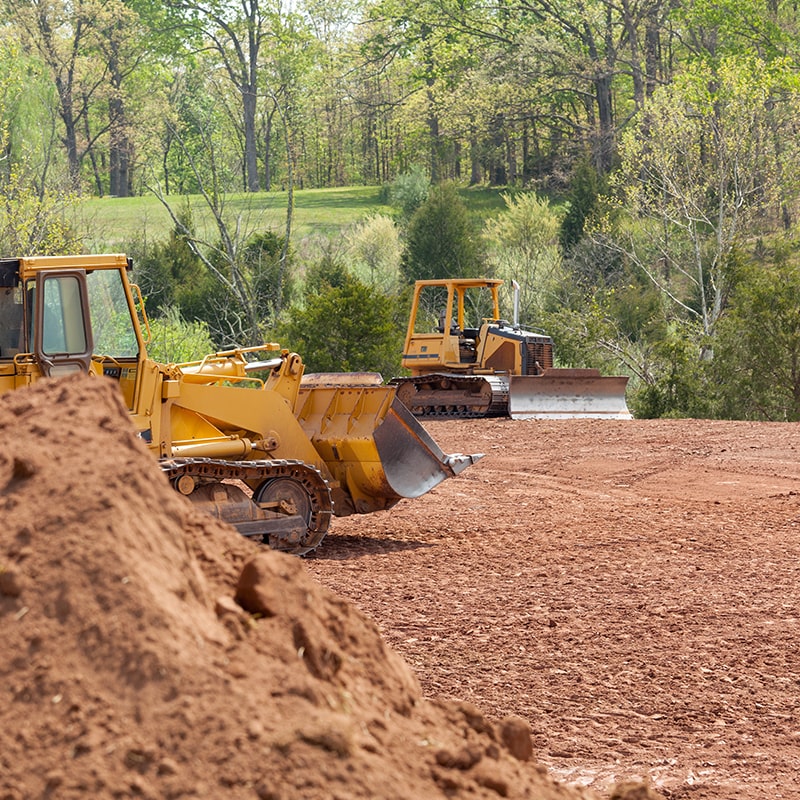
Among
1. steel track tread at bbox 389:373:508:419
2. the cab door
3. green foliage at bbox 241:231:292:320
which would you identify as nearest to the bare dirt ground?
the cab door

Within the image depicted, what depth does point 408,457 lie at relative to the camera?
36.4 feet

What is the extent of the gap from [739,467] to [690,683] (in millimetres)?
9610

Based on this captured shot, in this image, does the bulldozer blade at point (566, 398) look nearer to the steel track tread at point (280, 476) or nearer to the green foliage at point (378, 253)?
the steel track tread at point (280, 476)

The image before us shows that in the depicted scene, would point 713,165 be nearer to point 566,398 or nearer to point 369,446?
point 566,398

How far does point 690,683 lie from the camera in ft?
22.4

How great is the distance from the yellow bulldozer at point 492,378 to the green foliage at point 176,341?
594 centimetres

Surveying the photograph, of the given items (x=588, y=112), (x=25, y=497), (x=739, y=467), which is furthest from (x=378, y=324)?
(x=588, y=112)

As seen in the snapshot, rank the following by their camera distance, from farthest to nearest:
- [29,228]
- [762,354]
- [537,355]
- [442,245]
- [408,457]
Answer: [442,245], [29,228], [537,355], [762,354], [408,457]

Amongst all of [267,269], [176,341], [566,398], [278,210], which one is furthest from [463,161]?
[566,398]

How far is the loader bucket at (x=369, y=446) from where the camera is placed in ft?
35.9

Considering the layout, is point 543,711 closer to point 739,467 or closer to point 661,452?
point 739,467

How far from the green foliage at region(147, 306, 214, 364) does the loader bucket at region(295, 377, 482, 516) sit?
1530cm

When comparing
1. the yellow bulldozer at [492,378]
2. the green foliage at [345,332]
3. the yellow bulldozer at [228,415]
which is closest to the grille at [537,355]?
the yellow bulldozer at [492,378]

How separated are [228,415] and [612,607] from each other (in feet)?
12.8
